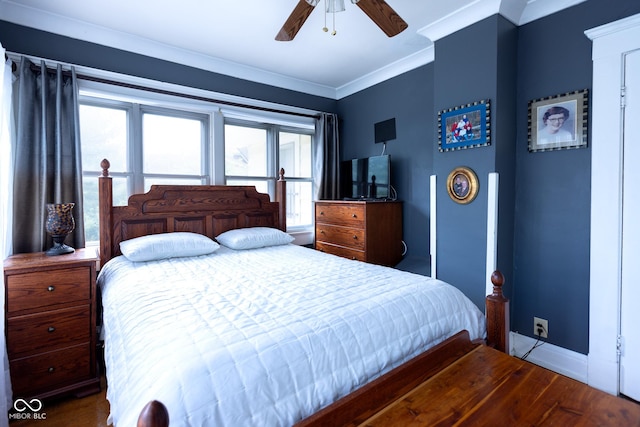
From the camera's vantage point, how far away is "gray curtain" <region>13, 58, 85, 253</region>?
7.45 feet

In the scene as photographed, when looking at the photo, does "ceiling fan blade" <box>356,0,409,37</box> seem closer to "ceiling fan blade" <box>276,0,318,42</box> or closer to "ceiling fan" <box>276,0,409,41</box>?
"ceiling fan" <box>276,0,409,41</box>

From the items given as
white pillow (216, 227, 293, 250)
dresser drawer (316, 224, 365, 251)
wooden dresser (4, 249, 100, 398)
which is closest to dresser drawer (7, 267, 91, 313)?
wooden dresser (4, 249, 100, 398)

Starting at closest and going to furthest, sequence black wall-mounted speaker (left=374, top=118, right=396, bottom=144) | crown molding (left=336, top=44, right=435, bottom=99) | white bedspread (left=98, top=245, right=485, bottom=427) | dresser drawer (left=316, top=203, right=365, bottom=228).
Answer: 1. white bedspread (left=98, top=245, right=485, bottom=427)
2. crown molding (left=336, top=44, right=435, bottom=99)
3. dresser drawer (left=316, top=203, right=365, bottom=228)
4. black wall-mounted speaker (left=374, top=118, right=396, bottom=144)

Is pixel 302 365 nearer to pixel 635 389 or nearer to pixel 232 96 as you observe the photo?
pixel 635 389

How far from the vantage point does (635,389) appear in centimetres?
190

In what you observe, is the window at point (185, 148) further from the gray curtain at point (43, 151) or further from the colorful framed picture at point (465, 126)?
the colorful framed picture at point (465, 126)

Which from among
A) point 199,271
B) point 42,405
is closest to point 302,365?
point 199,271

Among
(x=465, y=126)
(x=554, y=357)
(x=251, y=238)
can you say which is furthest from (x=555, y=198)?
(x=251, y=238)

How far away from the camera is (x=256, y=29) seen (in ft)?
8.46

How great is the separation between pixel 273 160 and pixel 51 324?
254cm

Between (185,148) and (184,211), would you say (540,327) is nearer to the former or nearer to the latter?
(184,211)

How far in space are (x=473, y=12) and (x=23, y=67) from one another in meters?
3.30

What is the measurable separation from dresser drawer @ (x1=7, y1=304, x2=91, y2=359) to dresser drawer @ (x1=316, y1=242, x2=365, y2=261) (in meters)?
2.19

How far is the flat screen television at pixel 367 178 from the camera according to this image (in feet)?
10.8
